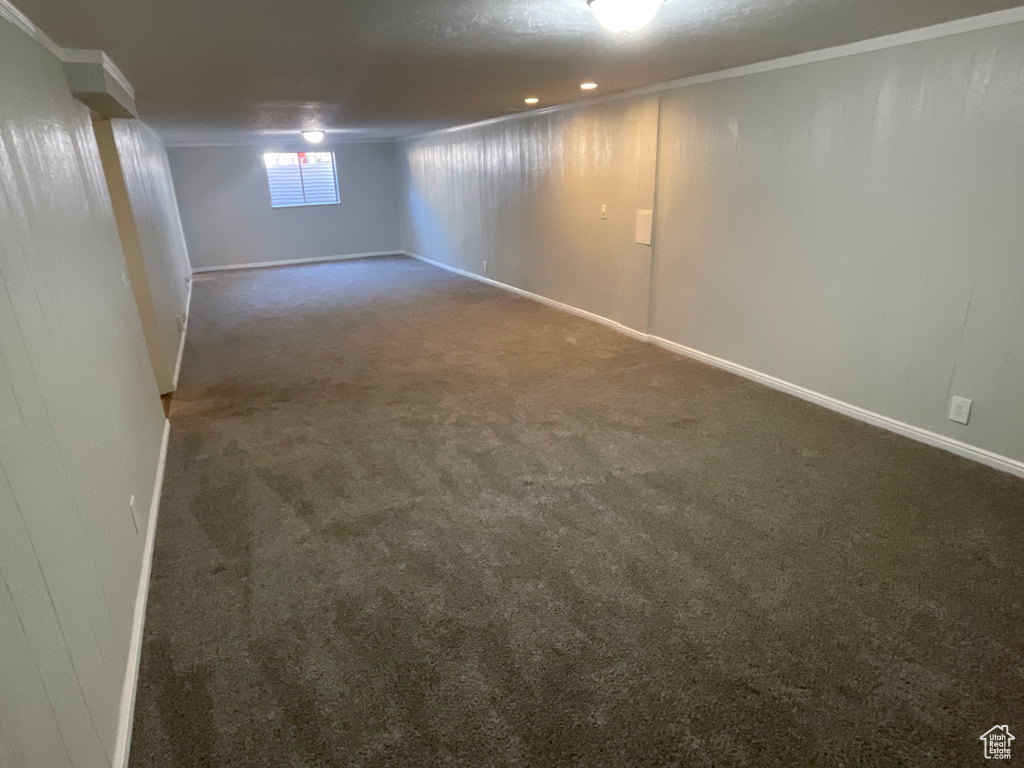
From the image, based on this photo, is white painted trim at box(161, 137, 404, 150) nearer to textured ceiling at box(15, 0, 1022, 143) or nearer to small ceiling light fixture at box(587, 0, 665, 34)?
textured ceiling at box(15, 0, 1022, 143)

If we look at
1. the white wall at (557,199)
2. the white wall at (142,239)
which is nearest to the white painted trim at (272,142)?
Result: the white wall at (557,199)

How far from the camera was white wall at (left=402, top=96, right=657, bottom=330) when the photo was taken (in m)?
5.20

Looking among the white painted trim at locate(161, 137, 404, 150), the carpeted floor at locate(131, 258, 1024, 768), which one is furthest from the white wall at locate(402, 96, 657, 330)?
the carpeted floor at locate(131, 258, 1024, 768)

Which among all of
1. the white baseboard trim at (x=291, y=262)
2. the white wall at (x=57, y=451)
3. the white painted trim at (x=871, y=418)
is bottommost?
the white painted trim at (x=871, y=418)

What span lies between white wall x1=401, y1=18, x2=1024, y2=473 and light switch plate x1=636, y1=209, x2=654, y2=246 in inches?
3.7

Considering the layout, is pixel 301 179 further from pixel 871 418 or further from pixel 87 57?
pixel 871 418

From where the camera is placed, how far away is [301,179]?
35.0ft

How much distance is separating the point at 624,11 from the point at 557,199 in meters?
4.24

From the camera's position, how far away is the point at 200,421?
12.7ft

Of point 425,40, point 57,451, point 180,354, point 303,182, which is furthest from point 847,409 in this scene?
point 303,182

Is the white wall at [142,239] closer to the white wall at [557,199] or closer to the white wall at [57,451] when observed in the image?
the white wall at [57,451]

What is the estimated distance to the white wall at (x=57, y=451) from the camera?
1.17 meters

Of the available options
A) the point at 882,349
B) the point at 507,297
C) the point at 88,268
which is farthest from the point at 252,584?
the point at 507,297

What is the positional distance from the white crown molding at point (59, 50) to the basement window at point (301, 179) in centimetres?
729
